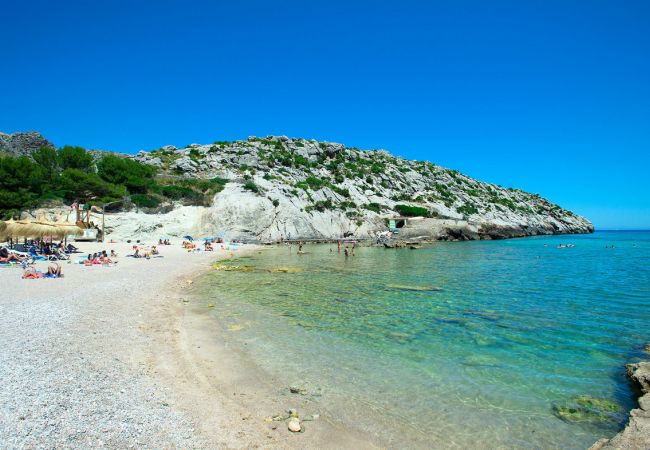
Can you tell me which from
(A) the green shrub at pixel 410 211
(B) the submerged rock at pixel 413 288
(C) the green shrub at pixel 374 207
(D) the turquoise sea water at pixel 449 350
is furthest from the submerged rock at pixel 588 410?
(A) the green shrub at pixel 410 211

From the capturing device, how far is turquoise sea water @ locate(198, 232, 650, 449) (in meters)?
6.42

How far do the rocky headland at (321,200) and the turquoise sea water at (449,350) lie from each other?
34790 mm

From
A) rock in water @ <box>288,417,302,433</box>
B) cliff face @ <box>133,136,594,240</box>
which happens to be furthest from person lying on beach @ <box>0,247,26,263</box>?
cliff face @ <box>133,136,594,240</box>

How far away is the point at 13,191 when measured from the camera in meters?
47.4

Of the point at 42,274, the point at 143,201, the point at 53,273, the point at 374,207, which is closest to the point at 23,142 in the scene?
the point at 143,201

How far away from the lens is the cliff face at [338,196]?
188 feet

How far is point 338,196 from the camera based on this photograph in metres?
74.8

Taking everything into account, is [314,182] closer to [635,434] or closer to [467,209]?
[467,209]

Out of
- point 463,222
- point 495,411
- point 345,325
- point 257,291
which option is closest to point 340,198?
point 463,222

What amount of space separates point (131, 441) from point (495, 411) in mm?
6210

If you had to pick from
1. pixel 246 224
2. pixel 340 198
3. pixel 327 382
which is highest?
pixel 340 198

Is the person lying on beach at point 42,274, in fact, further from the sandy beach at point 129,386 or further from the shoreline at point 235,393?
the shoreline at point 235,393

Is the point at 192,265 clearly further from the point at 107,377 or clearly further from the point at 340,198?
the point at 340,198

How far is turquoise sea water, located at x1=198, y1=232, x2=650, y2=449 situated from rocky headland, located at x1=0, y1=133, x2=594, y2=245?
34790 mm
